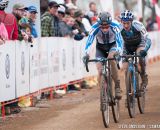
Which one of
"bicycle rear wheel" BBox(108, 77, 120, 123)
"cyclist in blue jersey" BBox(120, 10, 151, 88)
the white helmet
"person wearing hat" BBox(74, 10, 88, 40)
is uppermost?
the white helmet

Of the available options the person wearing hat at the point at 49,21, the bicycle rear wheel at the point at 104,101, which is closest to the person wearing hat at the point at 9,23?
the person wearing hat at the point at 49,21

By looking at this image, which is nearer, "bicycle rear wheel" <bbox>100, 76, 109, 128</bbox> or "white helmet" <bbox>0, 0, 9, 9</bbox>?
"bicycle rear wheel" <bbox>100, 76, 109, 128</bbox>

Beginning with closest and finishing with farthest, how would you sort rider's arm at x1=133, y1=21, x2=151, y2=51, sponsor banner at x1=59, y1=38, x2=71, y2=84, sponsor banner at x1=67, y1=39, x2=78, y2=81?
rider's arm at x1=133, y1=21, x2=151, y2=51 → sponsor banner at x1=59, y1=38, x2=71, y2=84 → sponsor banner at x1=67, y1=39, x2=78, y2=81

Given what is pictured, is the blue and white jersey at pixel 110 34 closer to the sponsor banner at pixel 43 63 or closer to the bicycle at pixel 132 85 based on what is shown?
the bicycle at pixel 132 85

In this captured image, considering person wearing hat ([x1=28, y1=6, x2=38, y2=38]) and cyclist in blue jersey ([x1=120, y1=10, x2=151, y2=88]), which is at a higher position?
person wearing hat ([x1=28, y1=6, x2=38, y2=38])

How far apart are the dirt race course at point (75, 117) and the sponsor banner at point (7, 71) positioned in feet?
1.60

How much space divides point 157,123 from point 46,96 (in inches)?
241

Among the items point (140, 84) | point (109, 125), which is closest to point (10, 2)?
point (140, 84)

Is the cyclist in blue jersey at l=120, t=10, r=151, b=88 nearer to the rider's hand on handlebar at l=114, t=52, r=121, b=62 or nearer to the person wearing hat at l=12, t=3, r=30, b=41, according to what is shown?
the rider's hand on handlebar at l=114, t=52, r=121, b=62

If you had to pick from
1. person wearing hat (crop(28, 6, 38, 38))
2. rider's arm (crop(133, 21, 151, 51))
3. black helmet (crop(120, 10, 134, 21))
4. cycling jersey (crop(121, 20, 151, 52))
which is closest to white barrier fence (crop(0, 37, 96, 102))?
person wearing hat (crop(28, 6, 38, 38))

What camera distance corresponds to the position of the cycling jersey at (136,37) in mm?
15312

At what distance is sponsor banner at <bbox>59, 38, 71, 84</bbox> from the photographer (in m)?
20.2

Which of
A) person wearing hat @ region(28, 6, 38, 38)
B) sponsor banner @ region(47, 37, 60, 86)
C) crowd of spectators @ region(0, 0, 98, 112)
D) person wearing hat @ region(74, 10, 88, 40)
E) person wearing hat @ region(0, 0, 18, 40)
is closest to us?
person wearing hat @ region(0, 0, 18, 40)

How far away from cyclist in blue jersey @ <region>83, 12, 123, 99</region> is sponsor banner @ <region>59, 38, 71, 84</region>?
5.39 meters
